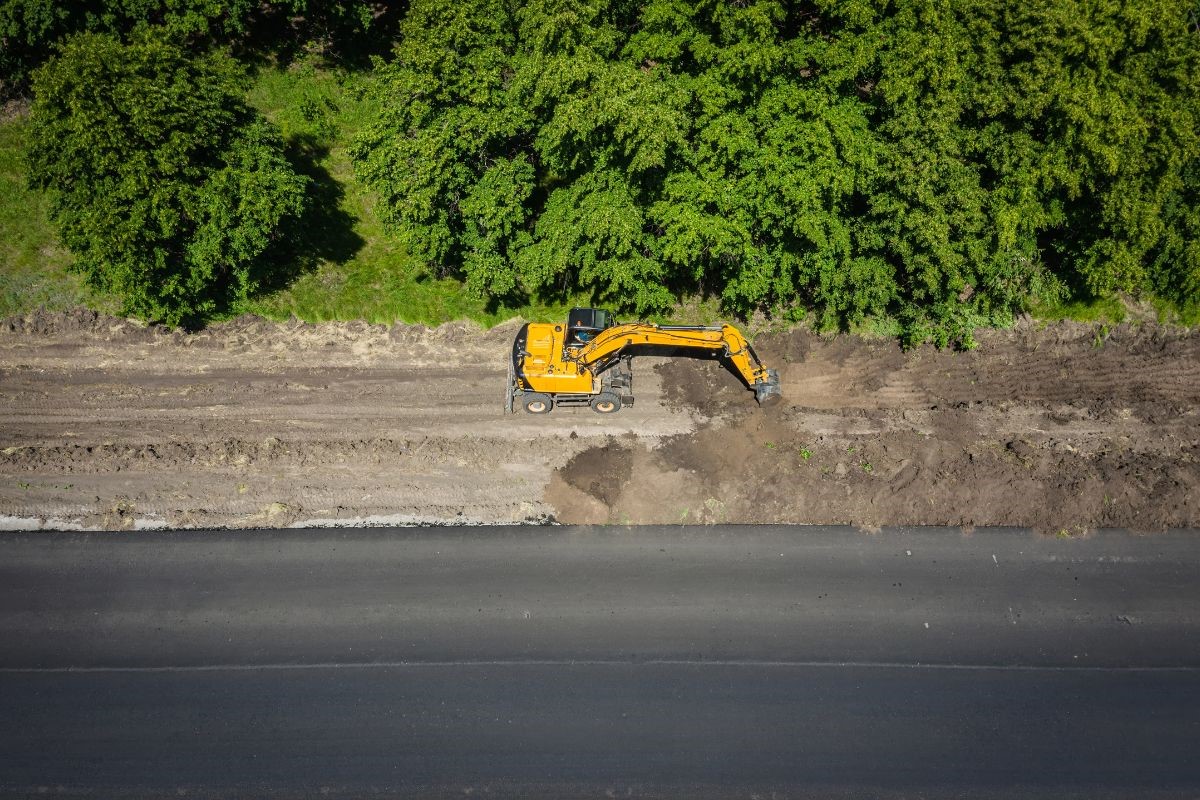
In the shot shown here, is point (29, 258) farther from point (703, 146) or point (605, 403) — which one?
point (703, 146)

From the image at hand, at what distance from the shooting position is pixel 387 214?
2634 centimetres

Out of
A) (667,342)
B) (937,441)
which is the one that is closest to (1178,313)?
(937,441)

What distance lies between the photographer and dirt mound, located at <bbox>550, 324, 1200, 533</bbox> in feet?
77.9

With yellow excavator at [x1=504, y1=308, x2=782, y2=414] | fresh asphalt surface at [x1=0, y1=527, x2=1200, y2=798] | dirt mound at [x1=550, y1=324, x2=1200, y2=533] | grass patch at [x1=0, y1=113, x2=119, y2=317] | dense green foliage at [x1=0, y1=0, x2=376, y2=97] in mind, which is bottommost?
fresh asphalt surface at [x1=0, y1=527, x2=1200, y2=798]

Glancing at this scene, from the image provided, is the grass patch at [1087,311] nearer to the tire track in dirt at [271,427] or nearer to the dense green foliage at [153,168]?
the tire track in dirt at [271,427]

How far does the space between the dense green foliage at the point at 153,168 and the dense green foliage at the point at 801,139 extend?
4101mm

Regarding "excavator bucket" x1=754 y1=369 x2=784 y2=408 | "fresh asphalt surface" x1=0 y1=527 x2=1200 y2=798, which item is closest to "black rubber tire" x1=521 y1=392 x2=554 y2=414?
"fresh asphalt surface" x1=0 y1=527 x2=1200 y2=798

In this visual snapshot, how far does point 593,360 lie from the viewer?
25438 millimetres

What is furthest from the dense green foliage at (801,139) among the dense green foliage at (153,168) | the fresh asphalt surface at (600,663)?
the fresh asphalt surface at (600,663)

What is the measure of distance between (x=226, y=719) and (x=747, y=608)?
1390 cm

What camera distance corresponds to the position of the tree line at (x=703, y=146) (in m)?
23.2

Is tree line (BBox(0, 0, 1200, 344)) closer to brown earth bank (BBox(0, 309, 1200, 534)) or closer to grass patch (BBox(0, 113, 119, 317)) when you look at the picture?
brown earth bank (BBox(0, 309, 1200, 534))

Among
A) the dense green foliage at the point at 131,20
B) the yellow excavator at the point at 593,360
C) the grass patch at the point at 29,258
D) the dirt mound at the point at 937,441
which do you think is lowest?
the dirt mound at the point at 937,441

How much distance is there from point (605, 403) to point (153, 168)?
16548mm
